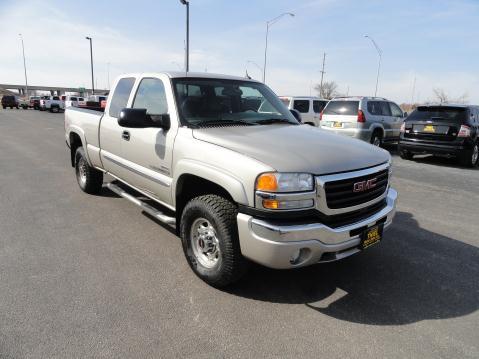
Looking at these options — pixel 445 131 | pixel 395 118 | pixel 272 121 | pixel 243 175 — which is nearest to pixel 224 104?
pixel 272 121

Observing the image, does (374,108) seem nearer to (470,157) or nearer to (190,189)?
(470,157)

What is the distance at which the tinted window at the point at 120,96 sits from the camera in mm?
4727

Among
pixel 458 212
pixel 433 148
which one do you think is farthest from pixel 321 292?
pixel 433 148

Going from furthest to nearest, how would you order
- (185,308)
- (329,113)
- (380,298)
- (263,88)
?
1. (329,113)
2. (263,88)
3. (380,298)
4. (185,308)

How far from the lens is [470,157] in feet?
32.0

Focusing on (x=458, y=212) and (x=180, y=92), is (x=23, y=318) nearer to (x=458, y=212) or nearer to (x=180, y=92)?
(x=180, y=92)

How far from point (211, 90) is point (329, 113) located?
8635 millimetres

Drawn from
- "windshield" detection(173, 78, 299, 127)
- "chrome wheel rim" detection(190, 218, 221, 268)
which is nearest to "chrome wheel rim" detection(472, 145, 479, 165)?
"windshield" detection(173, 78, 299, 127)

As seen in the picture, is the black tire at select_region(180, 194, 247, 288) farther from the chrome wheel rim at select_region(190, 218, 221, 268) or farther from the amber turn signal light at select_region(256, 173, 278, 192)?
the amber turn signal light at select_region(256, 173, 278, 192)

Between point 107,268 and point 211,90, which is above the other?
point 211,90

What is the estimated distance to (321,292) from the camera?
3.29 metres

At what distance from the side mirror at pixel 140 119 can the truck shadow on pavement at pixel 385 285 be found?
1.69 metres

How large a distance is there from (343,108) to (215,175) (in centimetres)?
966

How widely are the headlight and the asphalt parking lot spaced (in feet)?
3.38
